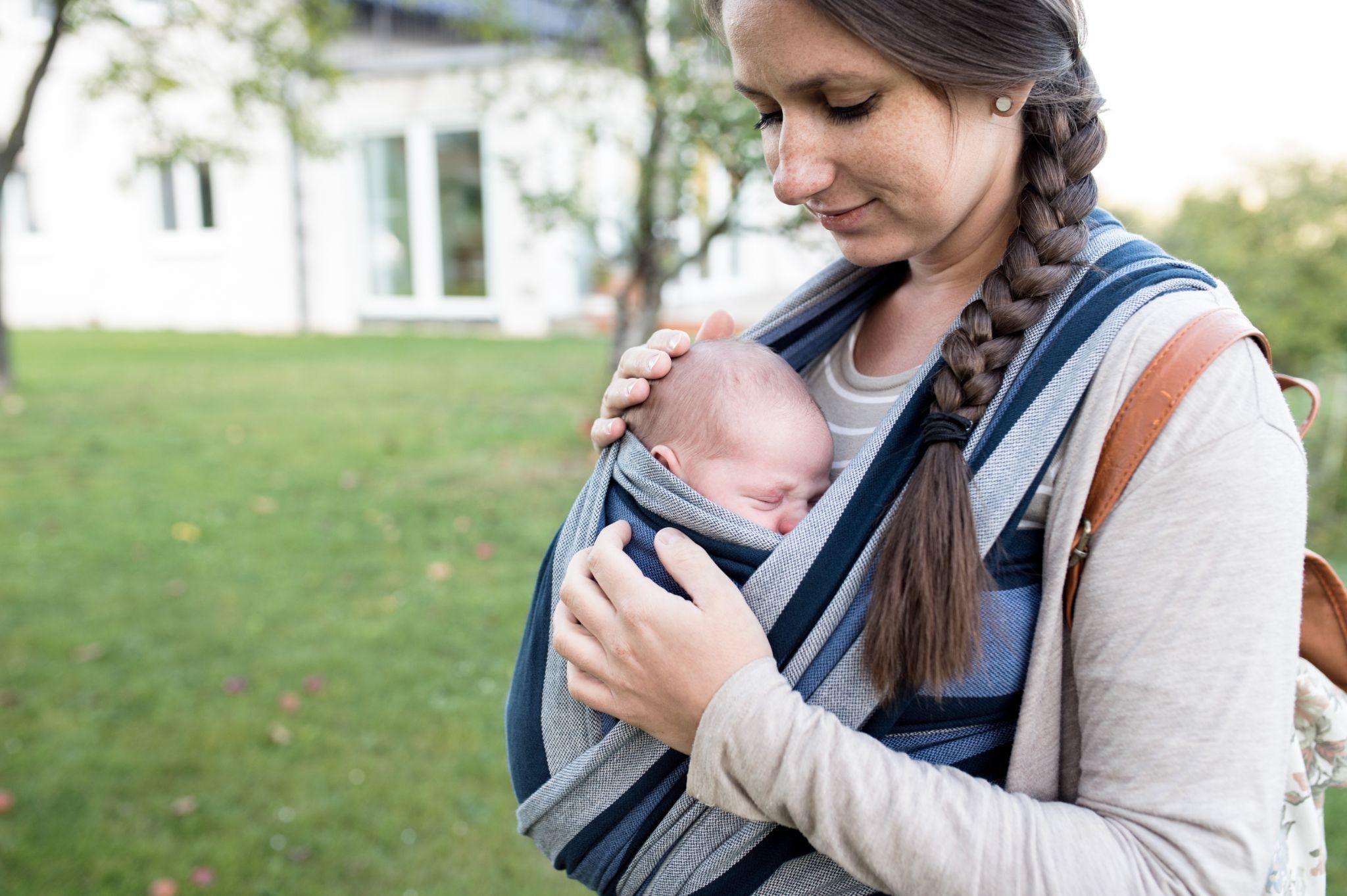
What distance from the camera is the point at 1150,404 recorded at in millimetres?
1024

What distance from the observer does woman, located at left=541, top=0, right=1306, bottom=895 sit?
38.3 inches

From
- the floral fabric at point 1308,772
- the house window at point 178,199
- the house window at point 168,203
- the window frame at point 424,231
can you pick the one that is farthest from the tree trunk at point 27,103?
the house window at point 168,203

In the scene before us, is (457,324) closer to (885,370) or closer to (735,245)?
(735,245)

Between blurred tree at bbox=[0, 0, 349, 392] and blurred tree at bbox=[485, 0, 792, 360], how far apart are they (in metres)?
1.80

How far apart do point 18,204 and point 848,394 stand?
20.3m

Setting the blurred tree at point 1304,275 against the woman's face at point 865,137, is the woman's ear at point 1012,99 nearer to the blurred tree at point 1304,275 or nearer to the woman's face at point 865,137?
the woman's face at point 865,137

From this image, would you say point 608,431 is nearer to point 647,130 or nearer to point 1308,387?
point 1308,387

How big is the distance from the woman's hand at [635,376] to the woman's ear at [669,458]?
8 cm

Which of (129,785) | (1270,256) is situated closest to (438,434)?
(129,785)

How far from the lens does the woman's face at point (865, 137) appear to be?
116 centimetres

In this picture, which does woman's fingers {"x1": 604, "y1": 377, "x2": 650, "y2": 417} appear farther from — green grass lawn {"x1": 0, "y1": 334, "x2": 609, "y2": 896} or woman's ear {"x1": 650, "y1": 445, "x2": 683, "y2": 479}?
green grass lawn {"x1": 0, "y1": 334, "x2": 609, "y2": 896}

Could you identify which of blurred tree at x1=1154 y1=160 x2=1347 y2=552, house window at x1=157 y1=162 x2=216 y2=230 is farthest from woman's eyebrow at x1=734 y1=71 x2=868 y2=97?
house window at x1=157 y1=162 x2=216 y2=230

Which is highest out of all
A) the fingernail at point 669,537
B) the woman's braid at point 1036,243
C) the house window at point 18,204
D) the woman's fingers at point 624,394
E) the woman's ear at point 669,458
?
the woman's braid at point 1036,243

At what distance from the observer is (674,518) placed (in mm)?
1311
